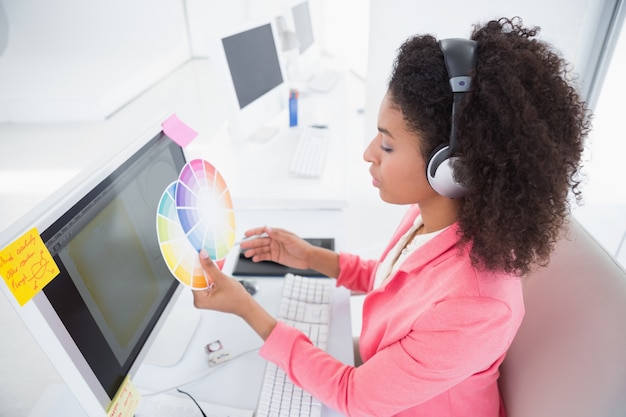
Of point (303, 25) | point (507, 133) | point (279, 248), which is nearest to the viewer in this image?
point (507, 133)

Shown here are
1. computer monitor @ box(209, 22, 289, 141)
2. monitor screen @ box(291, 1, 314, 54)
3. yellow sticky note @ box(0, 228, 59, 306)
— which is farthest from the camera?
monitor screen @ box(291, 1, 314, 54)

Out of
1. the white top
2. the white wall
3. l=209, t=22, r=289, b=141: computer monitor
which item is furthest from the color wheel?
the white wall

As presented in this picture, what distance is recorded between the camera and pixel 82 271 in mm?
553

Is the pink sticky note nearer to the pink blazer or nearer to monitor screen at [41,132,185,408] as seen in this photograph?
monitor screen at [41,132,185,408]

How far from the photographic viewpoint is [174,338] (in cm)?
91

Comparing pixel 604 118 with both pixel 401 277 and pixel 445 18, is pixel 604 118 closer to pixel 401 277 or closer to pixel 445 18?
pixel 445 18

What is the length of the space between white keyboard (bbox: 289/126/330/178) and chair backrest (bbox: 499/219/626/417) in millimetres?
890

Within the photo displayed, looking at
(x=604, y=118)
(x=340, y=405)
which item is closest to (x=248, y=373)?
(x=340, y=405)

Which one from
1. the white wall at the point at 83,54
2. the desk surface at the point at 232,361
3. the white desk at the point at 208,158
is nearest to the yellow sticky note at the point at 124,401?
the desk surface at the point at 232,361

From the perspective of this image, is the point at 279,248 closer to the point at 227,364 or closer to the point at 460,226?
the point at 227,364

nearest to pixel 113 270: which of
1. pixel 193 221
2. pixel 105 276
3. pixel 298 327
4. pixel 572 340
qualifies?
pixel 105 276

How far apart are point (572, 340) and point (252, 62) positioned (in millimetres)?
1466

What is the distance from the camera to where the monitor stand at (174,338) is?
857 millimetres

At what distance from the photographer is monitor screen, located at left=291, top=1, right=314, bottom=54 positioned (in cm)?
239
